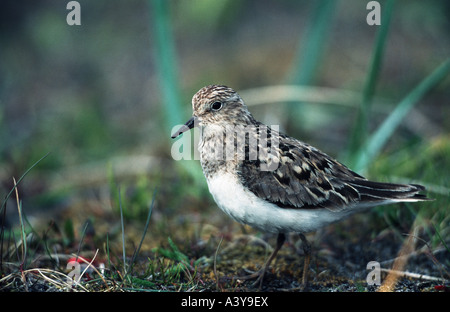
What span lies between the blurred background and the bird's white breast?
1261 millimetres

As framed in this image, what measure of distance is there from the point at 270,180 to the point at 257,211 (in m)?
0.27

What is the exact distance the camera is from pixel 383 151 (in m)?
5.84

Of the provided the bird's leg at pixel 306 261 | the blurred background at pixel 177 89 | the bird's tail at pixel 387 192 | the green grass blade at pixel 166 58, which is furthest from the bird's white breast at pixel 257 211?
the green grass blade at pixel 166 58

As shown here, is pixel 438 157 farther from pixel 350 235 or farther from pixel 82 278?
pixel 82 278

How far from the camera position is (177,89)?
5277 millimetres

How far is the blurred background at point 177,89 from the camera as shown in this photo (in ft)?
16.8

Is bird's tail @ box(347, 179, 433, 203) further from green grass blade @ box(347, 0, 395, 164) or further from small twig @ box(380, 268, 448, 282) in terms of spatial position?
green grass blade @ box(347, 0, 395, 164)

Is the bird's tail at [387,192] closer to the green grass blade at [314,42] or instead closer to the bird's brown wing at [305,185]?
the bird's brown wing at [305,185]

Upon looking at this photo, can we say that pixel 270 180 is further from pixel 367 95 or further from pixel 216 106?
pixel 367 95

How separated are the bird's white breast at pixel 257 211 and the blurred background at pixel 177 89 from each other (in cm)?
126

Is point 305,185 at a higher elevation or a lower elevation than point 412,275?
higher

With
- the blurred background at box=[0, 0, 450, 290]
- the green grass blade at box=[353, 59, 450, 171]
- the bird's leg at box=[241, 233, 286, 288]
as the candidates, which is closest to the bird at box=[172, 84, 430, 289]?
the bird's leg at box=[241, 233, 286, 288]

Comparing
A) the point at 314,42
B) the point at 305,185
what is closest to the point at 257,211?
the point at 305,185

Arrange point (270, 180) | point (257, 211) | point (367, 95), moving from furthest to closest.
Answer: point (367, 95) → point (270, 180) → point (257, 211)
